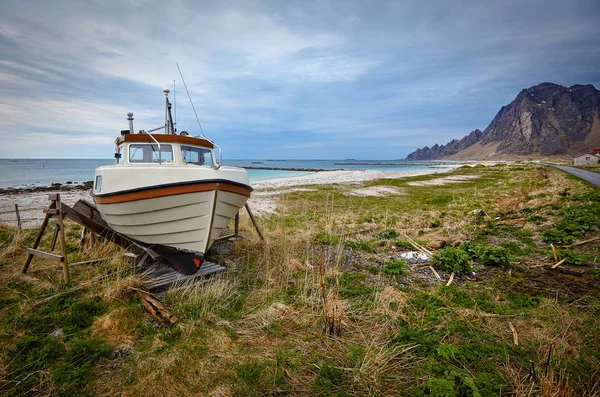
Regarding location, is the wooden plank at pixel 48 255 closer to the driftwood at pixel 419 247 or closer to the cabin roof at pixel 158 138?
the cabin roof at pixel 158 138

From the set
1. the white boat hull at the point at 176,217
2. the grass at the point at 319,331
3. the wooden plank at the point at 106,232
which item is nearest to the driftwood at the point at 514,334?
the grass at the point at 319,331

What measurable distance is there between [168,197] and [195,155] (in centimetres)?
212

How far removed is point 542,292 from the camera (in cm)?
580

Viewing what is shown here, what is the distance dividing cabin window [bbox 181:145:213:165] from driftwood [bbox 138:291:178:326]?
3720 mm

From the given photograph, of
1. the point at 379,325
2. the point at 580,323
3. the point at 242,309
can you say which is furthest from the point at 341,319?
the point at 580,323

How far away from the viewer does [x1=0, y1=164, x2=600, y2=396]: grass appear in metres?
3.61

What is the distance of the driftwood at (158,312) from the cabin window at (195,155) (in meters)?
3.72

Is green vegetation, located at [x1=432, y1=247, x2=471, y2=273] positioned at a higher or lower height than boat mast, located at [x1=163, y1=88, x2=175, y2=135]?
lower

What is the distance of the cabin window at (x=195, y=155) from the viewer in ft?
25.6

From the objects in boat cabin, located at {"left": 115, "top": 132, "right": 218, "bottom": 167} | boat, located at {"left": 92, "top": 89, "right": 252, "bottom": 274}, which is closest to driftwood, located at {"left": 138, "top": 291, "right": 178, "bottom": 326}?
boat, located at {"left": 92, "top": 89, "right": 252, "bottom": 274}

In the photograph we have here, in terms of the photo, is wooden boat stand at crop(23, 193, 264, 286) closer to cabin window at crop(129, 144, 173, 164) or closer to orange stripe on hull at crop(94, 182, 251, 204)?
orange stripe on hull at crop(94, 182, 251, 204)

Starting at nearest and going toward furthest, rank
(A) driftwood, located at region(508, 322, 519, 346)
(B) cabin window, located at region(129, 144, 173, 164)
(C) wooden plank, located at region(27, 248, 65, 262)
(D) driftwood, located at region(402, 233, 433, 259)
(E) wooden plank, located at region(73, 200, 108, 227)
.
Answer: (A) driftwood, located at region(508, 322, 519, 346), (C) wooden plank, located at region(27, 248, 65, 262), (B) cabin window, located at region(129, 144, 173, 164), (E) wooden plank, located at region(73, 200, 108, 227), (D) driftwood, located at region(402, 233, 433, 259)

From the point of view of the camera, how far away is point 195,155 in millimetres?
8188

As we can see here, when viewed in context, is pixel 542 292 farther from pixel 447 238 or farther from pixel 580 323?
pixel 447 238
